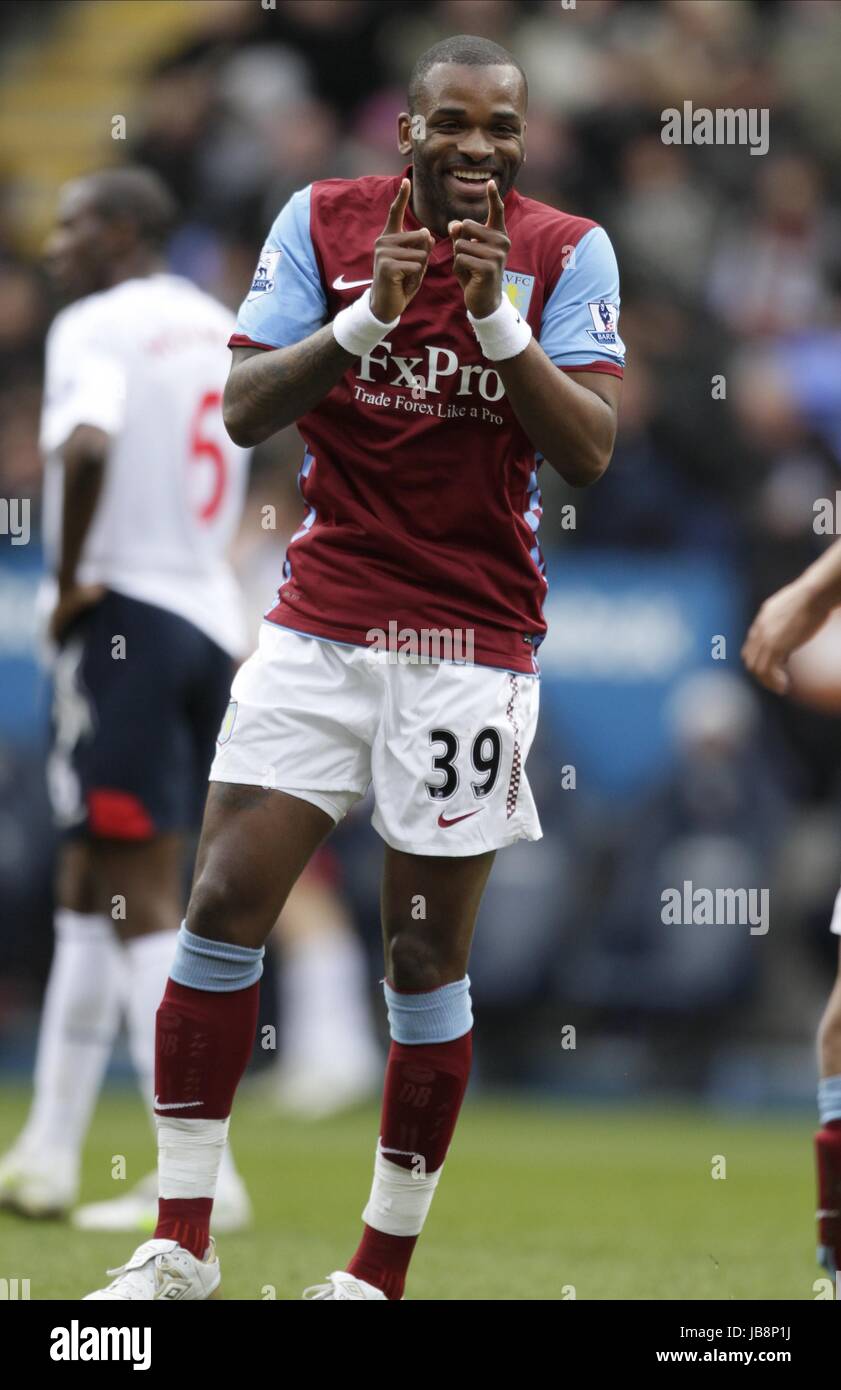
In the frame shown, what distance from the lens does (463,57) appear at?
389 cm

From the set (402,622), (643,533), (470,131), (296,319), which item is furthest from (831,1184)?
(643,533)

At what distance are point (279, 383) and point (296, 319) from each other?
24 centimetres

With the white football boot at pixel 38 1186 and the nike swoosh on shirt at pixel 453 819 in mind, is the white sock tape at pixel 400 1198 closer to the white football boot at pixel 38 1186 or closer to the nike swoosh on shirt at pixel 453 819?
the nike swoosh on shirt at pixel 453 819

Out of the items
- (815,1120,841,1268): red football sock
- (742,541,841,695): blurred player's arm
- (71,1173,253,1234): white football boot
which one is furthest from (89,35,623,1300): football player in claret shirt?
(71,1173,253,1234): white football boot

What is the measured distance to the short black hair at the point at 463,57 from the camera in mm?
3883

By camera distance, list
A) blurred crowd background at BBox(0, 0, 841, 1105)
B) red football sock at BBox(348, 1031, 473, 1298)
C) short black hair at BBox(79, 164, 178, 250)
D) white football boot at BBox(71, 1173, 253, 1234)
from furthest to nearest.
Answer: blurred crowd background at BBox(0, 0, 841, 1105)
short black hair at BBox(79, 164, 178, 250)
white football boot at BBox(71, 1173, 253, 1234)
red football sock at BBox(348, 1031, 473, 1298)

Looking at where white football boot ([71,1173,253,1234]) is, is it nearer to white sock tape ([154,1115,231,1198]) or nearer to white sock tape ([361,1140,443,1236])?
white sock tape ([361,1140,443,1236])

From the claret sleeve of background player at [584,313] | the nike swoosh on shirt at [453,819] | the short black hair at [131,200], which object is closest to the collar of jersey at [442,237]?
the claret sleeve of background player at [584,313]

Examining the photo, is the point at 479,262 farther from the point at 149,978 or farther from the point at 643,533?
the point at 643,533

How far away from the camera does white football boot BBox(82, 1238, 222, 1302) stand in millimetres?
3713

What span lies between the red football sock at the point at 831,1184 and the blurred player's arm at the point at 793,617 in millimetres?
853

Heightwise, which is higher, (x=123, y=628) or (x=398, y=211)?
(x=398, y=211)

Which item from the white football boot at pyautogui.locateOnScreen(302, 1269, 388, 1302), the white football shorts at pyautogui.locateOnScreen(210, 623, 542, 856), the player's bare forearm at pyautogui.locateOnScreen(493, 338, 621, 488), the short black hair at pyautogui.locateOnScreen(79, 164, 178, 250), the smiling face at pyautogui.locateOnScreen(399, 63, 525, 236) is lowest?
the white football boot at pyautogui.locateOnScreen(302, 1269, 388, 1302)

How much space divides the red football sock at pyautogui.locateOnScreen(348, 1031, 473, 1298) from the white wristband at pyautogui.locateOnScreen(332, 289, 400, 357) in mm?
1327
